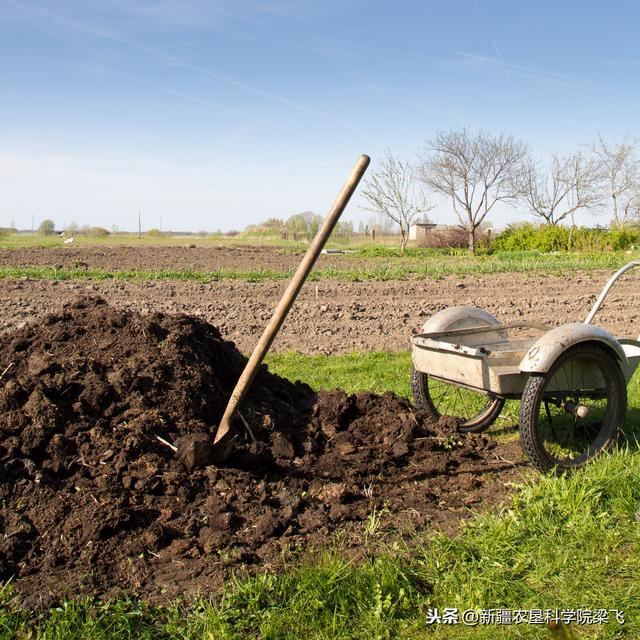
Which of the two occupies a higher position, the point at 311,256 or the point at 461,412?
the point at 311,256

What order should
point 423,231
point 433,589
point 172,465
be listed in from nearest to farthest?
point 433,589 < point 172,465 < point 423,231

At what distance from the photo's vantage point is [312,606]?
2807mm

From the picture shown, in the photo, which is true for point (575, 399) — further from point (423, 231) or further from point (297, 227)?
point (297, 227)

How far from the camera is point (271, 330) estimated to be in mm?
3596

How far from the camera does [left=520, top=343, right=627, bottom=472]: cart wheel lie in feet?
13.4

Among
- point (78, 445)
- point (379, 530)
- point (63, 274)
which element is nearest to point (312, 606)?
point (379, 530)

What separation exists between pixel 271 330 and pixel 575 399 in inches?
87.4

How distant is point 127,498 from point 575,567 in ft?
7.33

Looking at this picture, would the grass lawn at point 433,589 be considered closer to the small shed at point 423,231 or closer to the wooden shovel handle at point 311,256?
the wooden shovel handle at point 311,256

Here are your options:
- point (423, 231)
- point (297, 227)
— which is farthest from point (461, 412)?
point (297, 227)


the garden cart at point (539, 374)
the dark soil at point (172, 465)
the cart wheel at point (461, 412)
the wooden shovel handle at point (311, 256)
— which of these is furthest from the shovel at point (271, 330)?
the cart wheel at point (461, 412)

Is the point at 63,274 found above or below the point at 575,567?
above

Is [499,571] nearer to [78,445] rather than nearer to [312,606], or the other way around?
[312,606]

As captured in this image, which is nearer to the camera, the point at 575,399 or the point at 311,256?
the point at 311,256
